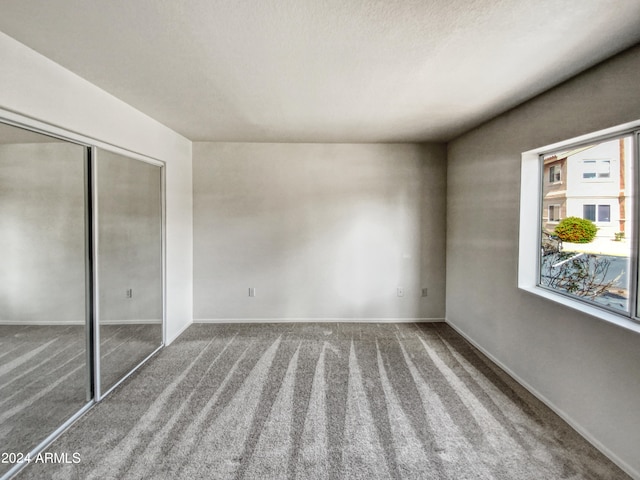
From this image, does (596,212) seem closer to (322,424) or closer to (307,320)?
(322,424)

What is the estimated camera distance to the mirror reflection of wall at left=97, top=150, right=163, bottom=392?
2385 mm

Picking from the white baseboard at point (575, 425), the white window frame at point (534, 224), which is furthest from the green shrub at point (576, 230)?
the white baseboard at point (575, 425)

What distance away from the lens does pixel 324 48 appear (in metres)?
1.73

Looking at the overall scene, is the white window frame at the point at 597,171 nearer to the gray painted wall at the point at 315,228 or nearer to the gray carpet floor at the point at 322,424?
the gray carpet floor at the point at 322,424

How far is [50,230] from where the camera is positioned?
1936 millimetres

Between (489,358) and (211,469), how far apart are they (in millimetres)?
2739

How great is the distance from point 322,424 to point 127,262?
2.18 m

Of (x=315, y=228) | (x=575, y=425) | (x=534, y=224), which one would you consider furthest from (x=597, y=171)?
(x=315, y=228)

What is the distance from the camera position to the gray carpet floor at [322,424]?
1.70 m

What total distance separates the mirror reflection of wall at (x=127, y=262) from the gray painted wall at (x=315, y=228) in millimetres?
884

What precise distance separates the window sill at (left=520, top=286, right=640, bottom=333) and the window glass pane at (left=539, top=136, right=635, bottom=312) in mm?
50

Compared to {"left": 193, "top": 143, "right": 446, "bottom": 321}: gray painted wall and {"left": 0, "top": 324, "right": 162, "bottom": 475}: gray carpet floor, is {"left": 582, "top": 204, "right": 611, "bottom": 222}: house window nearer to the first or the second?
{"left": 193, "top": 143, "right": 446, "bottom": 321}: gray painted wall

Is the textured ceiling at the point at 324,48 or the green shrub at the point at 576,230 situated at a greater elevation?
the textured ceiling at the point at 324,48

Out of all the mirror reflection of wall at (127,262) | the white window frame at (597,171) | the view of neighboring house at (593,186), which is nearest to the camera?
the view of neighboring house at (593,186)
